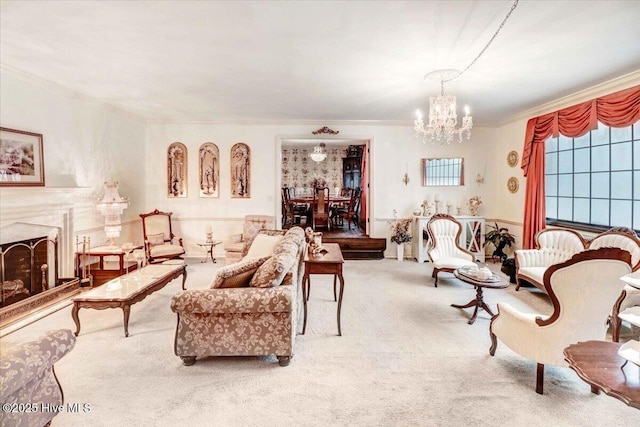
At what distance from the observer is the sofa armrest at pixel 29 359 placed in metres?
1.35

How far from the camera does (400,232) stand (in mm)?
6367

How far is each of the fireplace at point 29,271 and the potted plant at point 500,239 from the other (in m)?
6.66

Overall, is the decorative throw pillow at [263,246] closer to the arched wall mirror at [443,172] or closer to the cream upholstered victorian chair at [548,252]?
the cream upholstered victorian chair at [548,252]

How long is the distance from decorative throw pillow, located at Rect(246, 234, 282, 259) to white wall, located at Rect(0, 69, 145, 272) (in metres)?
2.49

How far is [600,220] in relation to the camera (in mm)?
4504

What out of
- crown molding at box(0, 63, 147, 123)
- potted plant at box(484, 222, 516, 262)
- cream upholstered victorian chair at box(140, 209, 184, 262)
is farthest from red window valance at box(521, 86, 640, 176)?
crown molding at box(0, 63, 147, 123)

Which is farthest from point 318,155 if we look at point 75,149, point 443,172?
point 75,149

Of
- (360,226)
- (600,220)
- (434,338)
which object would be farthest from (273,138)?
(600,220)

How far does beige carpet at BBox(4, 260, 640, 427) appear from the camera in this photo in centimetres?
203

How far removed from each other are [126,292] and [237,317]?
4.48 feet

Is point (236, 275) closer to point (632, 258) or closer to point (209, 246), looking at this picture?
point (209, 246)

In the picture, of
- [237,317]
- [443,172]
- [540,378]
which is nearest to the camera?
[540,378]

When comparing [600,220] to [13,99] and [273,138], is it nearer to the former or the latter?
[273,138]

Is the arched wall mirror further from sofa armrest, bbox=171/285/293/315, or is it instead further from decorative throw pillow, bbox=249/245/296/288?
sofa armrest, bbox=171/285/293/315
